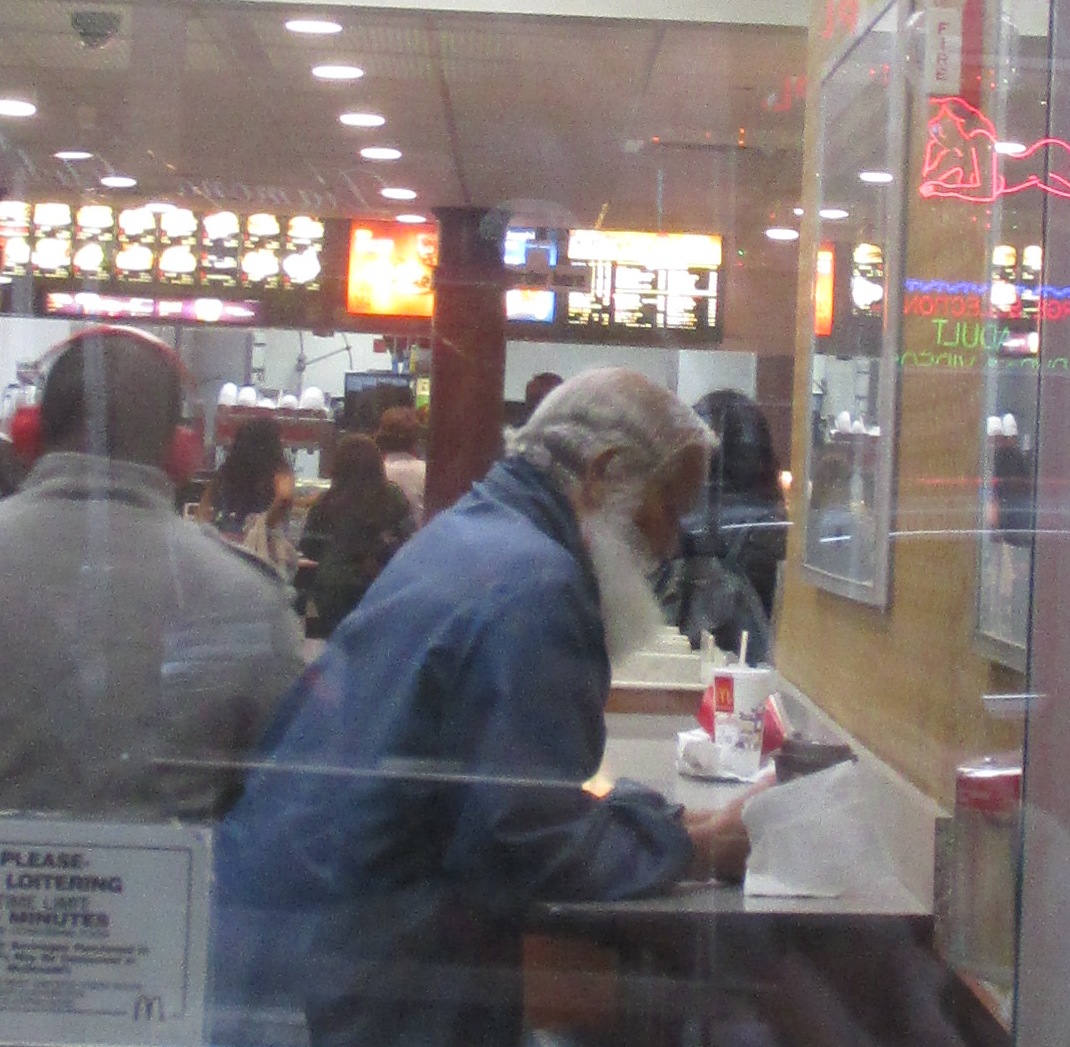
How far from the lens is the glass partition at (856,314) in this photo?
5.74 ft

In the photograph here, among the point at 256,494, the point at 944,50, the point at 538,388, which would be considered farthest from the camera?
the point at 944,50

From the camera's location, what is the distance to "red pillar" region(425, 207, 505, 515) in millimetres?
1473

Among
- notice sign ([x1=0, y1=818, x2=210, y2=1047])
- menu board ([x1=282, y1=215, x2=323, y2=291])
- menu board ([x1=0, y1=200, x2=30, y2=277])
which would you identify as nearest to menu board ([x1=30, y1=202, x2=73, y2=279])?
menu board ([x1=0, y1=200, x2=30, y2=277])

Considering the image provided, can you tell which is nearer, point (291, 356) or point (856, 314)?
point (291, 356)

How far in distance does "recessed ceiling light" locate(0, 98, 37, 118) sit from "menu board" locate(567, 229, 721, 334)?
61cm

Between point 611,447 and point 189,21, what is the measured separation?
0.66m

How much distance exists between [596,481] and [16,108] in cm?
75

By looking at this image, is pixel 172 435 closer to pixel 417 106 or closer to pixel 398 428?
pixel 398 428

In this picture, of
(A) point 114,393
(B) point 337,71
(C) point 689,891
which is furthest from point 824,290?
(A) point 114,393

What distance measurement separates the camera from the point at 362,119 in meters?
1.60

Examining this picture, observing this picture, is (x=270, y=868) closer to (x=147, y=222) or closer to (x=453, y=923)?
(x=453, y=923)

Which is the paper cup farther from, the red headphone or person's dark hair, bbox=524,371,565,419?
the red headphone

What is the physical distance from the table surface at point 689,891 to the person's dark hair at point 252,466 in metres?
0.46

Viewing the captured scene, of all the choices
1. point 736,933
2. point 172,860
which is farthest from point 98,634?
point 736,933
